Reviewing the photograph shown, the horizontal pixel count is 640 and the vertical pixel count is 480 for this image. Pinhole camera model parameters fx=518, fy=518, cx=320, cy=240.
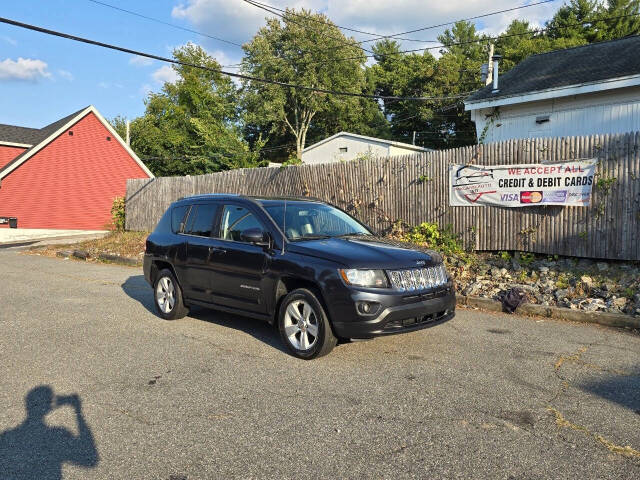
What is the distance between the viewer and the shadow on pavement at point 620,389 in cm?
417

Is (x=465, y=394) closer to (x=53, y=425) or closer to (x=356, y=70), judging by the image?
(x=53, y=425)

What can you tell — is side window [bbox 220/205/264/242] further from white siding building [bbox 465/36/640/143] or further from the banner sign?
white siding building [bbox 465/36/640/143]

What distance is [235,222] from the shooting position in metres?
6.46

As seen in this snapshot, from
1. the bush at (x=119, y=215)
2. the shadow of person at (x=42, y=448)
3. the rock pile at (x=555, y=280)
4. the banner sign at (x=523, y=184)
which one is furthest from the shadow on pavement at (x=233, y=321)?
the bush at (x=119, y=215)

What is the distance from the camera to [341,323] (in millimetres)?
5000

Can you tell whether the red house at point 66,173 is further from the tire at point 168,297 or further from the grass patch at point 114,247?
the tire at point 168,297

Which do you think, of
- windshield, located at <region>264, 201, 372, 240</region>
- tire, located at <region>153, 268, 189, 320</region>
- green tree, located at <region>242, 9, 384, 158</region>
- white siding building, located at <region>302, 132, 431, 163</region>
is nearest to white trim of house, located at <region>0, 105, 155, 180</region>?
white siding building, located at <region>302, 132, 431, 163</region>

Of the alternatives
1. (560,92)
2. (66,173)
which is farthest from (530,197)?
(66,173)

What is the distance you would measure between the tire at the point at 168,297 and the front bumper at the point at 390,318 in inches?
114

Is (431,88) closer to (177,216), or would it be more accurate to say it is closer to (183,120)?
(183,120)

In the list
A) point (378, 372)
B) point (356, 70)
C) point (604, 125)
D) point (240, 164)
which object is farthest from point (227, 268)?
point (356, 70)

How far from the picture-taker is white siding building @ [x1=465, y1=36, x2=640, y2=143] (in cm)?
1360

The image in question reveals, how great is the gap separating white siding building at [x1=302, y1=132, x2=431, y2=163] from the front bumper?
2252cm

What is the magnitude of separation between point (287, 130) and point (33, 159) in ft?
93.3
